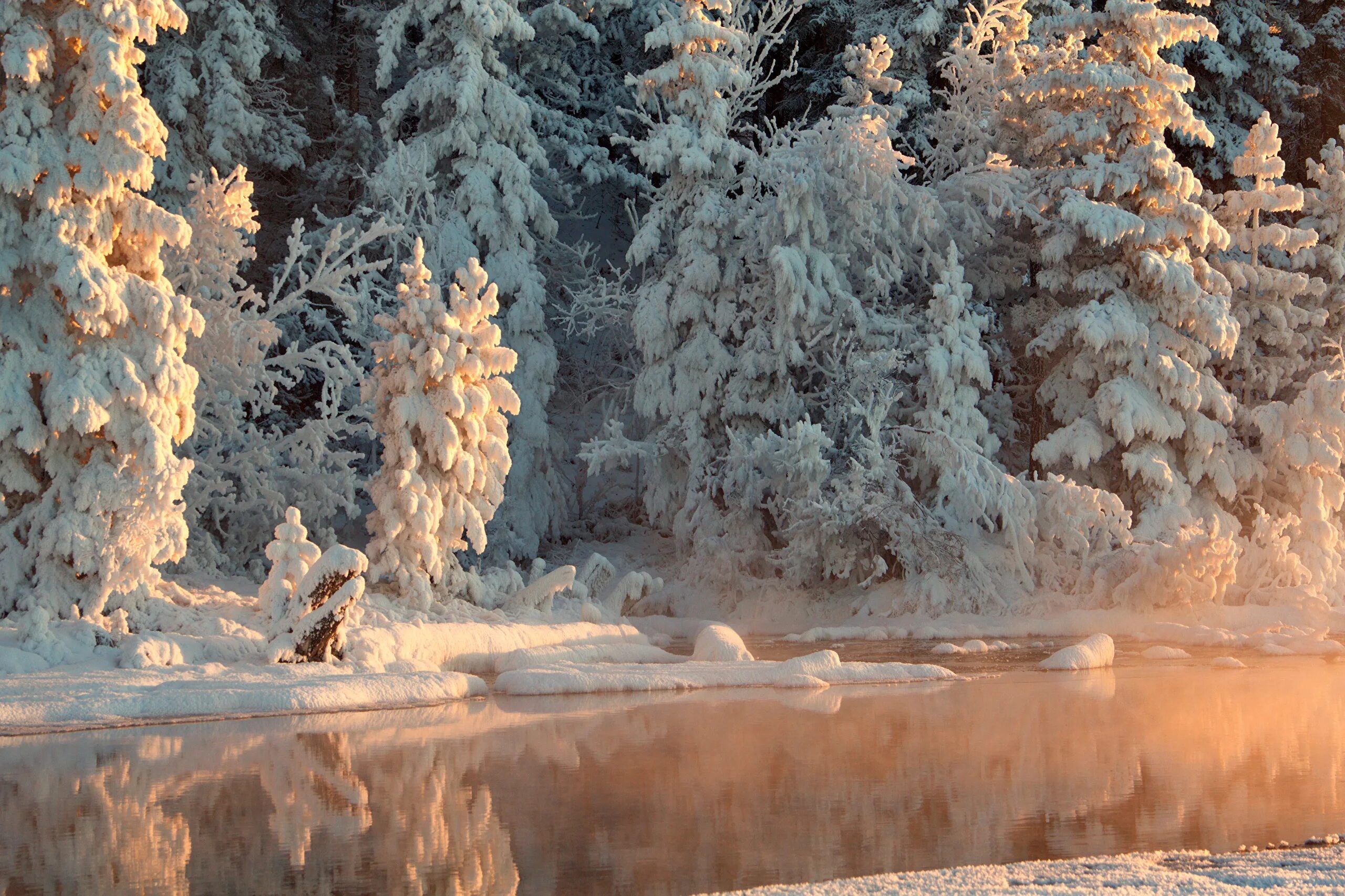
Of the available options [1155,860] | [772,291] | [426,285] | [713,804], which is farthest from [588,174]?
[1155,860]

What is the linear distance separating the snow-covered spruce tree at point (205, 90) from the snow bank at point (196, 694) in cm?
1327

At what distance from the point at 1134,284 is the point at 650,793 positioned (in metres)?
17.8

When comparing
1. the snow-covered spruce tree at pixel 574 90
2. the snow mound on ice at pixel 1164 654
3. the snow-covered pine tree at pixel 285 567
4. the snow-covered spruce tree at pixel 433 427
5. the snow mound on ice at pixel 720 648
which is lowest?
the snow mound on ice at pixel 720 648

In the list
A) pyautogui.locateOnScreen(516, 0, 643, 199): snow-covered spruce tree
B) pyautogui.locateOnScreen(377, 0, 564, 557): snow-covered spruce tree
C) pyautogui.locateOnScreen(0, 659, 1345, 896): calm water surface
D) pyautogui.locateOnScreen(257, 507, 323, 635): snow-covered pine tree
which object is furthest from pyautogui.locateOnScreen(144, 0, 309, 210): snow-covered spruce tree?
pyautogui.locateOnScreen(0, 659, 1345, 896): calm water surface

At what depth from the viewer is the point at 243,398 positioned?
22812mm

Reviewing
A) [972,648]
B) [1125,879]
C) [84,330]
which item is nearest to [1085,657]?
[972,648]

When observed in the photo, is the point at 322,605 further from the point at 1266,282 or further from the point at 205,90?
the point at 1266,282

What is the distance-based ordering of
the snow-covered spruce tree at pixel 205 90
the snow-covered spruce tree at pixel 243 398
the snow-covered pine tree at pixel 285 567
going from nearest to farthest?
the snow-covered pine tree at pixel 285 567, the snow-covered spruce tree at pixel 243 398, the snow-covered spruce tree at pixel 205 90

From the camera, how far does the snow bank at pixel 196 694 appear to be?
14.4 m

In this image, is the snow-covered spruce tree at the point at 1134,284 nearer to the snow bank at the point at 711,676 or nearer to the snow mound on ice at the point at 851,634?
the snow mound on ice at the point at 851,634

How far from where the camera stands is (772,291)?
2692cm

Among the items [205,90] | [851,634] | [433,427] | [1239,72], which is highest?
[1239,72]

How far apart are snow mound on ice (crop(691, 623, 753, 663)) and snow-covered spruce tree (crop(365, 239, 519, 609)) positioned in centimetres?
348

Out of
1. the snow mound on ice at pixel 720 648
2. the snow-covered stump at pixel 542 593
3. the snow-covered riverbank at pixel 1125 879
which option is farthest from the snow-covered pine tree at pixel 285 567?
the snow-covered riverbank at pixel 1125 879
